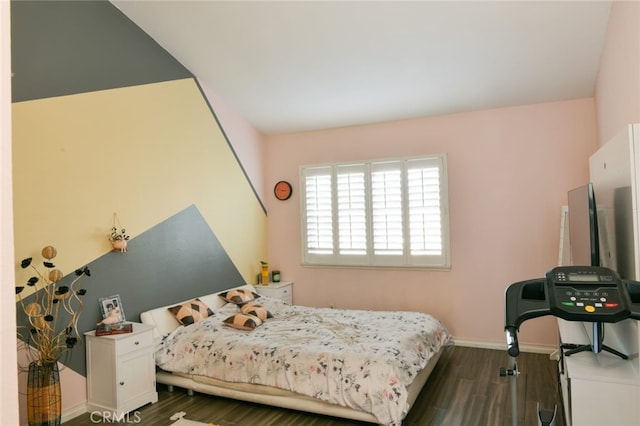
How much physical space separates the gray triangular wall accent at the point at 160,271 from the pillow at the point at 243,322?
0.72 metres

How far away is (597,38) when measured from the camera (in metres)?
3.42

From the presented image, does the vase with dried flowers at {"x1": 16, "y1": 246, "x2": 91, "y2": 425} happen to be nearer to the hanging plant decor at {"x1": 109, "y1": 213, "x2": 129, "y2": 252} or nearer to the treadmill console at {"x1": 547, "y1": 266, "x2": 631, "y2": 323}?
the hanging plant decor at {"x1": 109, "y1": 213, "x2": 129, "y2": 252}

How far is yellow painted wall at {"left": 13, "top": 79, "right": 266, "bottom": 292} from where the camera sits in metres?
3.09

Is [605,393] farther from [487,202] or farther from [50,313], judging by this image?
[50,313]

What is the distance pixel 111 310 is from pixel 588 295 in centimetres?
341

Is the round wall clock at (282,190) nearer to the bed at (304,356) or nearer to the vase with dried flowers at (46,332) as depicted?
the bed at (304,356)

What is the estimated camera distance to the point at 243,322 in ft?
12.8

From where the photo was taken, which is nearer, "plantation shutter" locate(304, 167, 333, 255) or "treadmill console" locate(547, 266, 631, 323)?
"treadmill console" locate(547, 266, 631, 323)

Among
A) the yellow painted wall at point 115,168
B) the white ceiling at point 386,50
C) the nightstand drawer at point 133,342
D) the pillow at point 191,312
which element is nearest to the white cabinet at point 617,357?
the white ceiling at point 386,50

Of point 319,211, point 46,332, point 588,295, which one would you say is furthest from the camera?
point 319,211

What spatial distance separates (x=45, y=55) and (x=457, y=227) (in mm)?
4264

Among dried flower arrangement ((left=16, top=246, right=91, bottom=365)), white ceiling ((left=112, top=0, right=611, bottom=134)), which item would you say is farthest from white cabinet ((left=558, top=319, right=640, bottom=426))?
dried flower arrangement ((left=16, top=246, right=91, bottom=365))

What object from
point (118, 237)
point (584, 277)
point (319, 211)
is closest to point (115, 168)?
point (118, 237)

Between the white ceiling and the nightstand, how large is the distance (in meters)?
2.33
